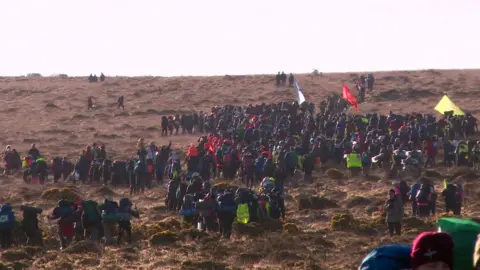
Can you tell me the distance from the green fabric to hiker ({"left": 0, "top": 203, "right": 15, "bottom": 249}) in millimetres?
17253

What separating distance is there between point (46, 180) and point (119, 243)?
1494 centimetres

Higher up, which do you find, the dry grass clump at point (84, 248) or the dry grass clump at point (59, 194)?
the dry grass clump at point (84, 248)

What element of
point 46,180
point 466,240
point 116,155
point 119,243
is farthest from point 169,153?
point 466,240

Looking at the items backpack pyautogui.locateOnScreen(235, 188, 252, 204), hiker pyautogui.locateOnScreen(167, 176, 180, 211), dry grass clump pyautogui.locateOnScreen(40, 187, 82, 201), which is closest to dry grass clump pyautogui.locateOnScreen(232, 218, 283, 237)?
backpack pyautogui.locateOnScreen(235, 188, 252, 204)

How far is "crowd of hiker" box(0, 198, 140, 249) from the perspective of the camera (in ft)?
69.6

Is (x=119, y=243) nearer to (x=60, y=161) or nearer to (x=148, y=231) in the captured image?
(x=148, y=231)

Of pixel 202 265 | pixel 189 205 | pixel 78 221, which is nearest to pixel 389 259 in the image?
pixel 202 265

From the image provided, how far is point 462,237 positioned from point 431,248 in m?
0.62

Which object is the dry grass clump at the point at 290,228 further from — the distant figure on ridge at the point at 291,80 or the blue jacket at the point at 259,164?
the distant figure on ridge at the point at 291,80

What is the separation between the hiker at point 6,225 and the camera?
21.3 metres

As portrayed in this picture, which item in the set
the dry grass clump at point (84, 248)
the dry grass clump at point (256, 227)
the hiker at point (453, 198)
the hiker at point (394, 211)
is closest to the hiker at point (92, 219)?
the dry grass clump at point (84, 248)

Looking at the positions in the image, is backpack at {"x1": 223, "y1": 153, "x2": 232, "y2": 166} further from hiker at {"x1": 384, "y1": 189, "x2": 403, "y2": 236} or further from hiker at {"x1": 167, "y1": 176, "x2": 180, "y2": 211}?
hiker at {"x1": 384, "y1": 189, "x2": 403, "y2": 236}

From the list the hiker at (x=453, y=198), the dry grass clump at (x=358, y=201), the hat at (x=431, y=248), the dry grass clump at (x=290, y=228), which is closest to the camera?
the hat at (x=431, y=248)

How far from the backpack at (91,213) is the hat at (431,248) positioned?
16.7 m
